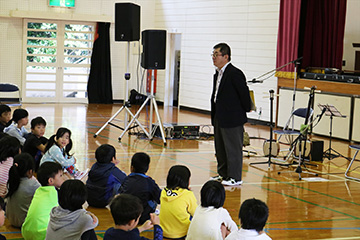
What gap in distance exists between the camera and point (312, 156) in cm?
851

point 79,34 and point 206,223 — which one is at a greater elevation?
point 79,34

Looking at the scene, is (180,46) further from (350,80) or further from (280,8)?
(350,80)

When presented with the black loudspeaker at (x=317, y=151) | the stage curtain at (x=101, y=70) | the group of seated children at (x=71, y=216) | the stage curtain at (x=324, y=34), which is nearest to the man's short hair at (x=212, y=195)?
the group of seated children at (x=71, y=216)

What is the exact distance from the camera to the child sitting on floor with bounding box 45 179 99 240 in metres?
3.56

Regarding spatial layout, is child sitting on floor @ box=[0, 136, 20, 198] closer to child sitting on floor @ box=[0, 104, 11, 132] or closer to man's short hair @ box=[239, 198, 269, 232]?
child sitting on floor @ box=[0, 104, 11, 132]

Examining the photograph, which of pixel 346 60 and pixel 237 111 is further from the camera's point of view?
pixel 346 60

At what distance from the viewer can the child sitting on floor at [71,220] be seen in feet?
11.7

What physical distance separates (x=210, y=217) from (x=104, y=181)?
184 cm

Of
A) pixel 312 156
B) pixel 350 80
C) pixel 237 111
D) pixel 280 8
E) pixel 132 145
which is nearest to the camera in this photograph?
pixel 237 111

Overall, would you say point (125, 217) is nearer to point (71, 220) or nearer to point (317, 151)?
point (71, 220)

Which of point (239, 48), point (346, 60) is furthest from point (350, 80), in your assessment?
point (239, 48)

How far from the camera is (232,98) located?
6.53m

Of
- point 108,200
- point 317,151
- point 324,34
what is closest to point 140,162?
point 108,200

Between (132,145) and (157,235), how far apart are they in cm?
575
